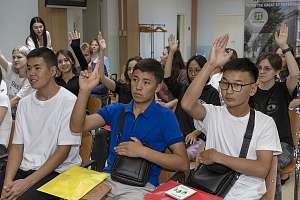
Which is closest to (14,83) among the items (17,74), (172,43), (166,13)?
(17,74)

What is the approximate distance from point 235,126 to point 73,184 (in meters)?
0.85

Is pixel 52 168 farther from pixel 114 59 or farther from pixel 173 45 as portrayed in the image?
pixel 114 59

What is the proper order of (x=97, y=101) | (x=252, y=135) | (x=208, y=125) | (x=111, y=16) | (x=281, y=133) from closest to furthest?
(x=252, y=135)
(x=208, y=125)
(x=281, y=133)
(x=97, y=101)
(x=111, y=16)

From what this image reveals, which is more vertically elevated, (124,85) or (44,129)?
(124,85)

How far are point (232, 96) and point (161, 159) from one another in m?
0.48

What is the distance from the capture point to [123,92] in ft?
11.1

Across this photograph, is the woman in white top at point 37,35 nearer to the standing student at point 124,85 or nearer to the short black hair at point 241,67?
the standing student at point 124,85

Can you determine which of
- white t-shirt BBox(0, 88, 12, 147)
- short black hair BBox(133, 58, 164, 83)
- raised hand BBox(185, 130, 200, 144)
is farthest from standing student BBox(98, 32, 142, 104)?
short black hair BBox(133, 58, 164, 83)

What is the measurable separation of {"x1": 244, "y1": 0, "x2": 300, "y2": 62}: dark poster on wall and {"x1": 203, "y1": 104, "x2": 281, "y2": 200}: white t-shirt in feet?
10.5

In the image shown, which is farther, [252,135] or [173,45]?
[173,45]

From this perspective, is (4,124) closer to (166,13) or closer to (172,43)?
(172,43)

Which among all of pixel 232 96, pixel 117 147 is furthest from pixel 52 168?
pixel 232 96

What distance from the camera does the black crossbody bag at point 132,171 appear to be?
5.74 feet

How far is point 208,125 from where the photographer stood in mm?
1942
